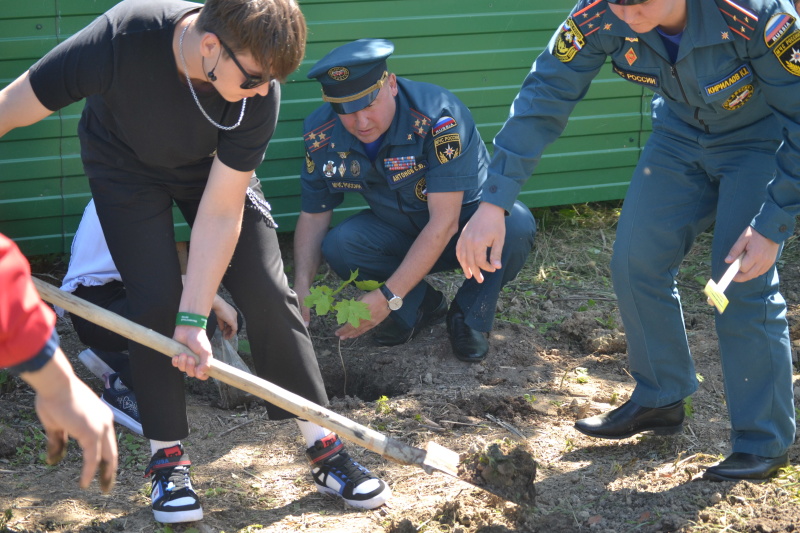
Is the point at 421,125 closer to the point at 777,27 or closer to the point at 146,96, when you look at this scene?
the point at 146,96

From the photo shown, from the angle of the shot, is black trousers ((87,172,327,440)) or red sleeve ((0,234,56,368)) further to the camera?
black trousers ((87,172,327,440))

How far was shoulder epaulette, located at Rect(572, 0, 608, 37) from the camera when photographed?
9.53ft

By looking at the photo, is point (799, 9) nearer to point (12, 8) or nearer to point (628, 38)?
point (628, 38)

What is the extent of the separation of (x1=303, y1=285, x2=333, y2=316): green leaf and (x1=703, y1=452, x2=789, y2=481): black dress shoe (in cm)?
168

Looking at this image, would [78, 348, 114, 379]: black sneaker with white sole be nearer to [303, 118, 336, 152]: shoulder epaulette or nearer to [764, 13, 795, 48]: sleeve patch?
[303, 118, 336, 152]: shoulder epaulette

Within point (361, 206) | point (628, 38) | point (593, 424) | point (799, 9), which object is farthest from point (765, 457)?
point (361, 206)

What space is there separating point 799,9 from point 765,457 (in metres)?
2.05

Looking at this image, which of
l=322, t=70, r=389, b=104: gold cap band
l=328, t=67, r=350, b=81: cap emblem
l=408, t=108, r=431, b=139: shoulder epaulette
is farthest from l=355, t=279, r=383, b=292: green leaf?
l=328, t=67, r=350, b=81: cap emblem

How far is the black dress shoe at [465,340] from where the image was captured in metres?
4.16

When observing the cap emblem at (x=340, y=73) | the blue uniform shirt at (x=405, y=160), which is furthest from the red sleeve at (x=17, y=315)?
the blue uniform shirt at (x=405, y=160)

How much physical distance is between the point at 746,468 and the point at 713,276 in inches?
26.4

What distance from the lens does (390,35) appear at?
5.11 meters

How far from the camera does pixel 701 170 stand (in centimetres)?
309

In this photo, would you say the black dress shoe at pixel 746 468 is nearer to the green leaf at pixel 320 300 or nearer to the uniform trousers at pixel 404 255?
the uniform trousers at pixel 404 255
